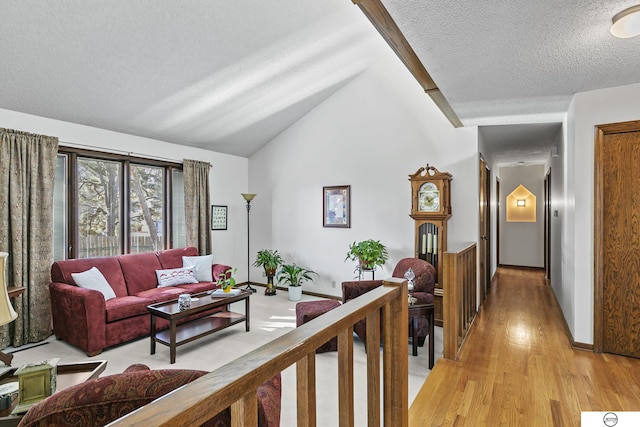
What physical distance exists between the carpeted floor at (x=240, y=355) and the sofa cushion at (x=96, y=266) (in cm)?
68

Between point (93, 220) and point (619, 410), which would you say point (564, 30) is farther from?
point (93, 220)

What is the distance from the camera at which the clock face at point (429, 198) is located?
4402mm

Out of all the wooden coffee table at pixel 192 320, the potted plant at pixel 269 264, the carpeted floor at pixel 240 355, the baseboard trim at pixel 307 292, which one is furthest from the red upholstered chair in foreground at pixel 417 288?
the potted plant at pixel 269 264

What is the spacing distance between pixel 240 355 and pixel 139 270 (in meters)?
1.90

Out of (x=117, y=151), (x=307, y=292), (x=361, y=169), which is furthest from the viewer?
(x=307, y=292)

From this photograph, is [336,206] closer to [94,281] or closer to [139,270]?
[139,270]

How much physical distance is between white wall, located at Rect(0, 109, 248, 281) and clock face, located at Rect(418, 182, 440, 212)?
3.42 metres

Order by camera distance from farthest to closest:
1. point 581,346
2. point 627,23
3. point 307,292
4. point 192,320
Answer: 1. point 307,292
2. point 192,320
3. point 581,346
4. point 627,23

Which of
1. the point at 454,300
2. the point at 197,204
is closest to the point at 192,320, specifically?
the point at 197,204

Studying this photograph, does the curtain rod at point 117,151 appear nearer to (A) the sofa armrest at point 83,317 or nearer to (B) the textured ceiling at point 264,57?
(B) the textured ceiling at point 264,57

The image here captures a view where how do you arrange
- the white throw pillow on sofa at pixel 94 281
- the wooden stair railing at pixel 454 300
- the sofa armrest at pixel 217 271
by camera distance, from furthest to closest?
the sofa armrest at pixel 217 271, the white throw pillow on sofa at pixel 94 281, the wooden stair railing at pixel 454 300

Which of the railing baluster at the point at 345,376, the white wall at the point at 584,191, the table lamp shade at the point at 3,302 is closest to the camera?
the railing baluster at the point at 345,376

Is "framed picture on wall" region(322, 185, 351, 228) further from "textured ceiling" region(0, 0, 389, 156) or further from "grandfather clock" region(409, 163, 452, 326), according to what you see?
"textured ceiling" region(0, 0, 389, 156)

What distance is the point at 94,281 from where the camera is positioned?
145 inches
